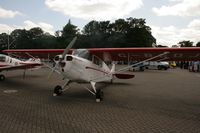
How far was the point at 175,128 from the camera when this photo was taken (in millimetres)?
5340

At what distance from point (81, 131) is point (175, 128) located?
236 centimetres

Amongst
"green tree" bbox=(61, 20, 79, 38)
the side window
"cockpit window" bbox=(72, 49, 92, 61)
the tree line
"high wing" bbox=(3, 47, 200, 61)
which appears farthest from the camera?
"green tree" bbox=(61, 20, 79, 38)

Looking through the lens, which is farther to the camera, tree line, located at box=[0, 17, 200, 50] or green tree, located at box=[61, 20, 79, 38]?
green tree, located at box=[61, 20, 79, 38]

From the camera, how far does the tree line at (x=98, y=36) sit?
84.2 metres

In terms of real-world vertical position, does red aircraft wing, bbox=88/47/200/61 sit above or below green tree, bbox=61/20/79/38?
below

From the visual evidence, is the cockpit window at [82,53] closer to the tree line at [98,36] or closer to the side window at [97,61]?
the side window at [97,61]

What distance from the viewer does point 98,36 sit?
93.5m

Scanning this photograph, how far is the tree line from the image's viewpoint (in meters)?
84.2

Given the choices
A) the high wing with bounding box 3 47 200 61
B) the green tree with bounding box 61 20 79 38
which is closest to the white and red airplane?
the high wing with bounding box 3 47 200 61

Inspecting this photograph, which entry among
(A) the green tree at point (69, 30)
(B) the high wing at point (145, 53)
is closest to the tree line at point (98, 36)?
(A) the green tree at point (69, 30)

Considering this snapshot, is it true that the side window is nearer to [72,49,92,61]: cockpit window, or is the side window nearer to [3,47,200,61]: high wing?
[3,47,200,61]: high wing

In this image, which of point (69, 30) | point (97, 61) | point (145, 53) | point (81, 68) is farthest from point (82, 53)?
point (69, 30)

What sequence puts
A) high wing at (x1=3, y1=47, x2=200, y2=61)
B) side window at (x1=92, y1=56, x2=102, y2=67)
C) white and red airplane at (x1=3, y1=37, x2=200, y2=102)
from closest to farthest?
white and red airplane at (x1=3, y1=37, x2=200, y2=102), high wing at (x1=3, y1=47, x2=200, y2=61), side window at (x1=92, y1=56, x2=102, y2=67)

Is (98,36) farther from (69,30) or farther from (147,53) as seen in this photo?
(147,53)
